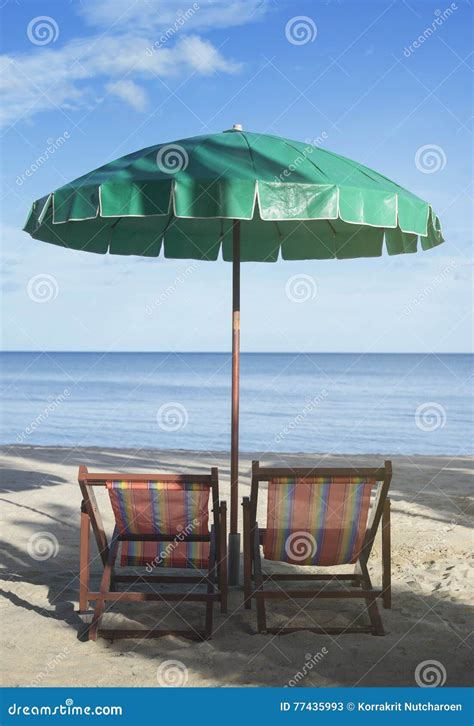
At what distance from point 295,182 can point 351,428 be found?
18929 mm

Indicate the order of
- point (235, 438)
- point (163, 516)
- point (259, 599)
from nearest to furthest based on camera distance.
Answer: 1. point (259, 599)
2. point (163, 516)
3. point (235, 438)

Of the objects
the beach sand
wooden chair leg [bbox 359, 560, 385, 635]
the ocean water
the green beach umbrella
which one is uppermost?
the green beach umbrella

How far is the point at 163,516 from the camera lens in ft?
14.4

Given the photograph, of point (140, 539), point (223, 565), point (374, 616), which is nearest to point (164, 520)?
point (140, 539)

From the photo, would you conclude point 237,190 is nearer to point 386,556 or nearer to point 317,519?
point 317,519

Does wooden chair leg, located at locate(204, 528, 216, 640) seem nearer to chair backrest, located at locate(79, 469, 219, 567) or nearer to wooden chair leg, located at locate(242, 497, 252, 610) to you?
chair backrest, located at locate(79, 469, 219, 567)

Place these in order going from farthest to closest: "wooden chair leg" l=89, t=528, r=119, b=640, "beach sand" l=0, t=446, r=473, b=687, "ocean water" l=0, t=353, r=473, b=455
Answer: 1. "ocean water" l=0, t=353, r=473, b=455
2. "wooden chair leg" l=89, t=528, r=119, b=640
3. "beach sand" l=0, t=446, r=473, b=687

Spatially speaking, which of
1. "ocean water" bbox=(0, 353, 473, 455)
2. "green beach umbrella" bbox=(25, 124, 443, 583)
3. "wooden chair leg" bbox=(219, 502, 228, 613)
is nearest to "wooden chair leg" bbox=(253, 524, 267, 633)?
"wooden chair leg" bbox=(219, 502, 228, 613)

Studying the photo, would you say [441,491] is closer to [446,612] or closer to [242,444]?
[446,612]

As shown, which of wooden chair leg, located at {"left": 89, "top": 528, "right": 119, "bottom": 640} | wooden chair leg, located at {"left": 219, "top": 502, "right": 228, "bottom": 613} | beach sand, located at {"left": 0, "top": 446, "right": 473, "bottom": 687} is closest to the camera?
beach sand, located at {"left": 0, "top": 446, "right": 473, "bottom": 687}

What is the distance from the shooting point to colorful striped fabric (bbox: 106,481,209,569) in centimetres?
431

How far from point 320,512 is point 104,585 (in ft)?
3.97

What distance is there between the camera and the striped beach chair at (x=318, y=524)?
422 centimetres

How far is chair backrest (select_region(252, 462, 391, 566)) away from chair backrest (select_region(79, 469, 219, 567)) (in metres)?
0.32
